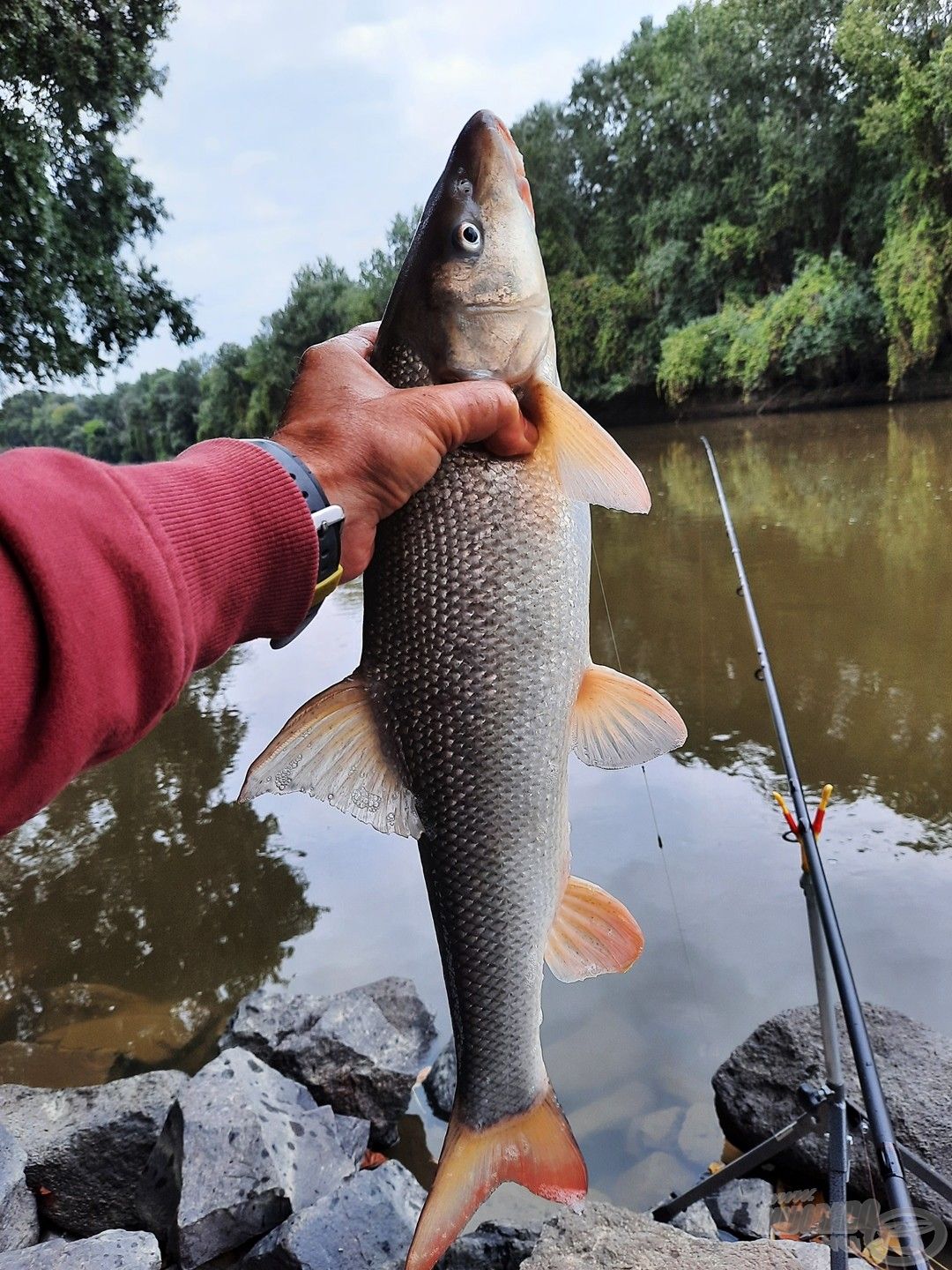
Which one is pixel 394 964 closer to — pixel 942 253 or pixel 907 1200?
pixel 907 1200

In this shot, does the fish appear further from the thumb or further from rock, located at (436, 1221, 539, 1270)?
rock, located at (436, 1221, 539, 1270)

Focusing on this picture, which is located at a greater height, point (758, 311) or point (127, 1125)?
point (758, 311)

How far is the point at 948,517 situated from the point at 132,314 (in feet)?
35.8

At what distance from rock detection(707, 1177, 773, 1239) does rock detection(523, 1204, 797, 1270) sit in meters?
0.58

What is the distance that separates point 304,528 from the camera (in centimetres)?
134

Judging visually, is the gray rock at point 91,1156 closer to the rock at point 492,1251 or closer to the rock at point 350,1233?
the rock at point 350,1233

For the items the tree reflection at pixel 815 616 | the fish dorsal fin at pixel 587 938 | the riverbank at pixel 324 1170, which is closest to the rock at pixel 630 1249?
the riverbank at pixel 324 1170

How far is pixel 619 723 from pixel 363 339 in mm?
867

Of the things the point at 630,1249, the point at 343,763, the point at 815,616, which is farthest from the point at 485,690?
the point at 815,616

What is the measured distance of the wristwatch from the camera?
136 centimetres

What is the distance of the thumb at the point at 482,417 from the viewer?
4.78 feet

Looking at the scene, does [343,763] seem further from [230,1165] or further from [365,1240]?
[230,1165]

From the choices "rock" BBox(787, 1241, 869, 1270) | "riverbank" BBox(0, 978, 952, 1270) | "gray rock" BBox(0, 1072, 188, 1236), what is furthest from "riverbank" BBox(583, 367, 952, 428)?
"gray rock" BBox(0, 1072, 188, 1236)

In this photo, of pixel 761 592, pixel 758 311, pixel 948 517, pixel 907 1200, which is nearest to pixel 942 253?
pixel 758 311
